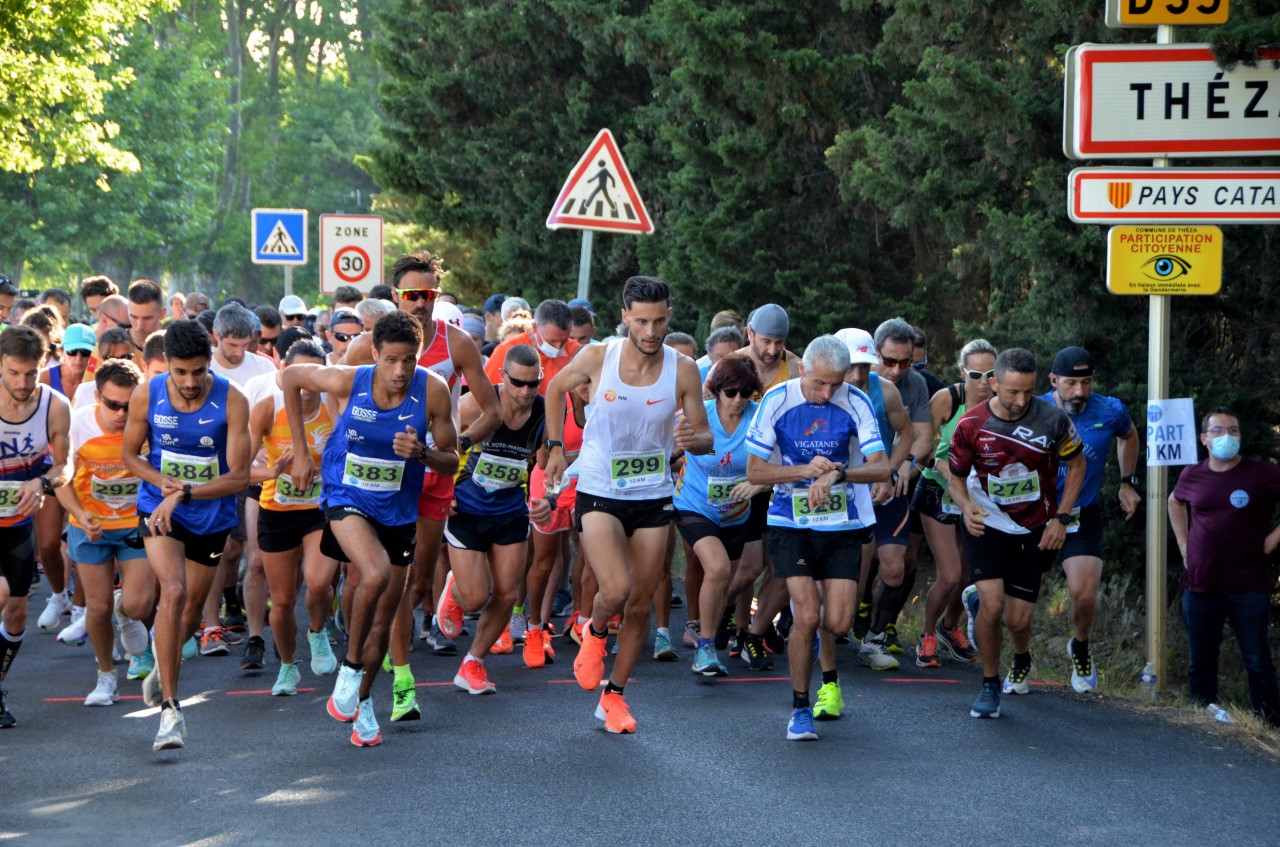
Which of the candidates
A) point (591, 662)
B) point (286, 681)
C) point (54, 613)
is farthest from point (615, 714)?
point (54, 613)

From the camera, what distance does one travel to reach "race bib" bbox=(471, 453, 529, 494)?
993 cm

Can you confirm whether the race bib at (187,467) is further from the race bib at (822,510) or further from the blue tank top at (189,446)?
the race bib at (822,510)

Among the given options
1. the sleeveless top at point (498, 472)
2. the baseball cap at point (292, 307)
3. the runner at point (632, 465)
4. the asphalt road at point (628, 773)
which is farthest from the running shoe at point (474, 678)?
the baseball cap at point (292, 307)

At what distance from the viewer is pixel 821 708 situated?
908cm

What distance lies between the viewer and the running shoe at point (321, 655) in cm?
1041

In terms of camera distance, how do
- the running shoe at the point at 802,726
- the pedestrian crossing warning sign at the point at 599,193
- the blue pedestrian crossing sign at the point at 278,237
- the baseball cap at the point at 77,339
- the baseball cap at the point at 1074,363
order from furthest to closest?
1. the blue pedestrian crossing sign at the point at 278,237
2. the pedestrian crossing warning sign at the point at 599,193
3. the baseball cap at the point at 77,339
4. the baseball cap at the point at 1074,363
5. the running shoe at the point at 802,726

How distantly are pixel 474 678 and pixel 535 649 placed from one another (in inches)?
43.2

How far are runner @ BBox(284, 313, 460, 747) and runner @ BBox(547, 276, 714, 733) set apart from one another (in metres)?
0.77

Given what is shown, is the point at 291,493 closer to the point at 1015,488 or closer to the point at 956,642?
the point at 1015,488

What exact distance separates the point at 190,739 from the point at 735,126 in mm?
9238

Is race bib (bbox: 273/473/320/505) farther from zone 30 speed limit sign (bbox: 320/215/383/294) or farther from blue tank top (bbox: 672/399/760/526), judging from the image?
zone 30 speed limit sign (bbox: 320/215/383/294)

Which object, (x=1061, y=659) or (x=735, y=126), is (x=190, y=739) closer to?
(x=1061, y=659)

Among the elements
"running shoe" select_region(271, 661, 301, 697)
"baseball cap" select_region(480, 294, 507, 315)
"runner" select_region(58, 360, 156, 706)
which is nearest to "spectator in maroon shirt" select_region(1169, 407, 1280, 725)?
"running shoe" select_region(271, 661, 301, 697)

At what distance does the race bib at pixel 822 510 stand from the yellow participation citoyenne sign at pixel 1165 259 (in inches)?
88.8
